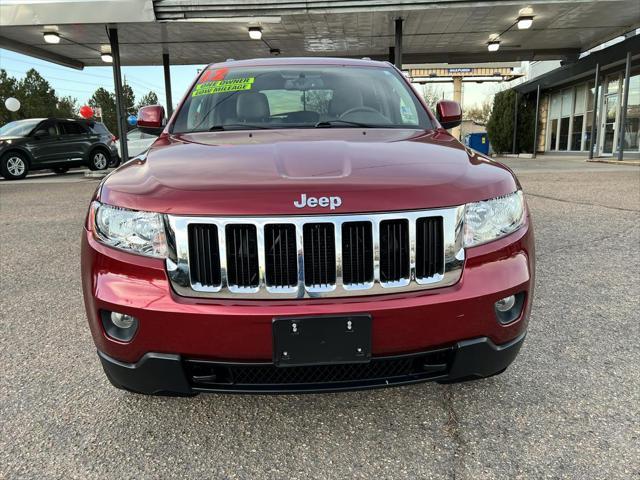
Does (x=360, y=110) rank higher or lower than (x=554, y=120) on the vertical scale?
lower

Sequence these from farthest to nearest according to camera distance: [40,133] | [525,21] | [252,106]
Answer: [40,133] → [525,21] → [252,106]

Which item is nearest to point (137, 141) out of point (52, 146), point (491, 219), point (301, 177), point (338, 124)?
point (52, 146)

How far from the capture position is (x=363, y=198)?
167cm

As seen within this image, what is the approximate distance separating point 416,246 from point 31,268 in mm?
3902

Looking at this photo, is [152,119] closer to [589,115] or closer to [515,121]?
[589,115]

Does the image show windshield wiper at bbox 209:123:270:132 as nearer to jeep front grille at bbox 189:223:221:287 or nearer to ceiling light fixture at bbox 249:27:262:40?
jeep front grille at bbox 189:223:221:287

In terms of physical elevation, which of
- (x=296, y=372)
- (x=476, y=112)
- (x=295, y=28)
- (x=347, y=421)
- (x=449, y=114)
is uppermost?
(x=295, y=28)

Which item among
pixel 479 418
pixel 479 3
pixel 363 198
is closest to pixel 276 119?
pixel 363 198

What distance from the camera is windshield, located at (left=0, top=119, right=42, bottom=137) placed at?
13000 millimetres

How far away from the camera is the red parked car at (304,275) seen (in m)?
1.63

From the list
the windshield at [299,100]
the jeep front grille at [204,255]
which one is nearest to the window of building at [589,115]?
the windshield at [299,100]

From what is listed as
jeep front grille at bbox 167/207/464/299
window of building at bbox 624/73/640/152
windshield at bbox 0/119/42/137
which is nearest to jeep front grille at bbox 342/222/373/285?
jeep front grille at bbox 167/207/464/299

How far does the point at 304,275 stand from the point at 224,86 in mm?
1849

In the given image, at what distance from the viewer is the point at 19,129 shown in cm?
1312
